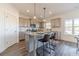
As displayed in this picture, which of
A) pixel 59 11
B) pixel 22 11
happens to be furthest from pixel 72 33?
pixel 22 11

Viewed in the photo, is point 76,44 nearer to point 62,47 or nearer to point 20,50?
point 62,47

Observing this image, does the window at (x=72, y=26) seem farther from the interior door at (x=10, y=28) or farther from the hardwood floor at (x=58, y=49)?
the interior door at (x=10, y=28)

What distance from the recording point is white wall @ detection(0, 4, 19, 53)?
3.04 metres

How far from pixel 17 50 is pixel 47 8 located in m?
1.50

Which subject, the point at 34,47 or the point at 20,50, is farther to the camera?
the point at 34,47

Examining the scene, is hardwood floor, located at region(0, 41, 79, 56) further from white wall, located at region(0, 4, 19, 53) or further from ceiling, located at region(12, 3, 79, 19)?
ceiling, located at region(12, 3, 79, 19)

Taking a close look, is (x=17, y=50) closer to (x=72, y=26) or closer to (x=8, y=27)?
(x=8, y=27)

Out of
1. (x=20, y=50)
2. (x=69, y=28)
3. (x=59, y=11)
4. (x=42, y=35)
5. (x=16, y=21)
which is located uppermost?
(x=59, y=11)

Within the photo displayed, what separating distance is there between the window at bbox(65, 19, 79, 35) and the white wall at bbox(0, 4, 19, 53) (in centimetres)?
152

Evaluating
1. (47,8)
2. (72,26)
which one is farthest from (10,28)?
(72,26)

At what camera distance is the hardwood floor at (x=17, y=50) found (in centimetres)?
294

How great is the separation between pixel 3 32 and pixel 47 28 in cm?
131

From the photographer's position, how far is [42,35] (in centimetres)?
317

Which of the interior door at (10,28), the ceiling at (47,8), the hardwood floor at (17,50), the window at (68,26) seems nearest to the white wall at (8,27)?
the interior door at (10,28)
